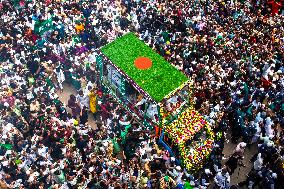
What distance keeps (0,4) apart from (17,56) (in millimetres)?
→ 5187

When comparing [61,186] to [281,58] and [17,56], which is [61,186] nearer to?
[17,56]

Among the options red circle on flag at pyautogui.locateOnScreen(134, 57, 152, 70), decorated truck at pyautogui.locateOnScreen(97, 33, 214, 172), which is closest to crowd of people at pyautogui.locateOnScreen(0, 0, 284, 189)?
decorated truck at pyautogui.locateOnScreen(97, 33, 214, 172)

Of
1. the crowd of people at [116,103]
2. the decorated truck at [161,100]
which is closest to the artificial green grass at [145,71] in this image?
the decorated truck at [161,100]

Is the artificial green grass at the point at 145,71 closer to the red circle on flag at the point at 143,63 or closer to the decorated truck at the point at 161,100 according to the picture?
the decorated truck at the point at 161,100

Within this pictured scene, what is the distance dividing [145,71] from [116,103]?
2.21m

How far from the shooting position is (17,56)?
17.4m

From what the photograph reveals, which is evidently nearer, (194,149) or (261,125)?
(194,149)

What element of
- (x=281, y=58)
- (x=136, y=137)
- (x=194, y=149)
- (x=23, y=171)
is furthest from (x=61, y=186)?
(x=281, y=58)

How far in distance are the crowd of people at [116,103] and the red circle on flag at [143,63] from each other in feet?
6.63

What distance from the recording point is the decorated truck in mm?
13852

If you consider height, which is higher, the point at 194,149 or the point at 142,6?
the point at 142,6

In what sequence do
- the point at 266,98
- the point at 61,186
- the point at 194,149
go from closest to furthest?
the point at 61,186, the point at 194,149, the point at 266,98

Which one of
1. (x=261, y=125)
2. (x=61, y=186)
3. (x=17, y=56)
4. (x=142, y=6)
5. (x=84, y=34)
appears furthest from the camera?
(x=142, y=6)

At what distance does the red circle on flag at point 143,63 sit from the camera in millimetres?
14828
